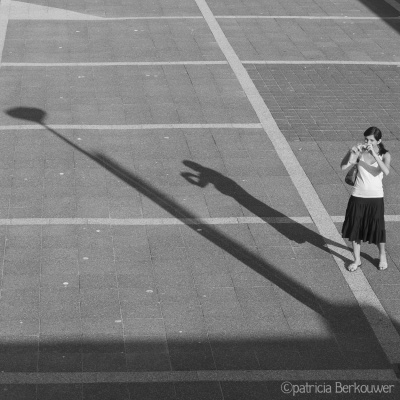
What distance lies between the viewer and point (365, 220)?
32.9 ft

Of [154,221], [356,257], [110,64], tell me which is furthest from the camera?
[110,64]

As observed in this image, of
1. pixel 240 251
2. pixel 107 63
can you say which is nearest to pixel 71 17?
pixel 107 63

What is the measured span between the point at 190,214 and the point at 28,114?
4.36m

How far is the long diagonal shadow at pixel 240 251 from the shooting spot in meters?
9.52

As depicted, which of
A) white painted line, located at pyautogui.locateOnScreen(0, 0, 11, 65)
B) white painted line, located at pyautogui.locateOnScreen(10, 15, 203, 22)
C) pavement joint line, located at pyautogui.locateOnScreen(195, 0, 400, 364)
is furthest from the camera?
white painted line, located at pyautogui.locateOnScreen(10, 15, 203, 22)

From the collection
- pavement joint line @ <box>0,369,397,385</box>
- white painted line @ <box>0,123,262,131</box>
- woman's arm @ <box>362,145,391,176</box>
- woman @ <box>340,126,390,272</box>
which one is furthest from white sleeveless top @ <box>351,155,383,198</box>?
white painted line @ <box>0,123,262,131</box>

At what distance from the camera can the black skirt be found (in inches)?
392

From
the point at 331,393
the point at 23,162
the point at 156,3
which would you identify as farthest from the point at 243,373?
the point at 156,3

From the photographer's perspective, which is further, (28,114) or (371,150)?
(28,114)

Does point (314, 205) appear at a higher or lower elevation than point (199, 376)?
lower

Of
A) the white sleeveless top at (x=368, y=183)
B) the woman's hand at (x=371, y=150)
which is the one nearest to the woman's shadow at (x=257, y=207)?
the white sleeveless top at (x=368, y=183)

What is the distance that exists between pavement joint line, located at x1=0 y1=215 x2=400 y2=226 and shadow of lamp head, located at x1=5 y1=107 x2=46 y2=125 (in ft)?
11.2

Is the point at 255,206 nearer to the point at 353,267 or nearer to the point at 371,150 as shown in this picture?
the point at 353,267

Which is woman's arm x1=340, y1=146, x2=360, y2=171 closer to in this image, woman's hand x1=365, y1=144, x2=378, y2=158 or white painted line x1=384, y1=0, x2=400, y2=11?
woman's hand x1=365, y1=144, x2=378, y2=158
